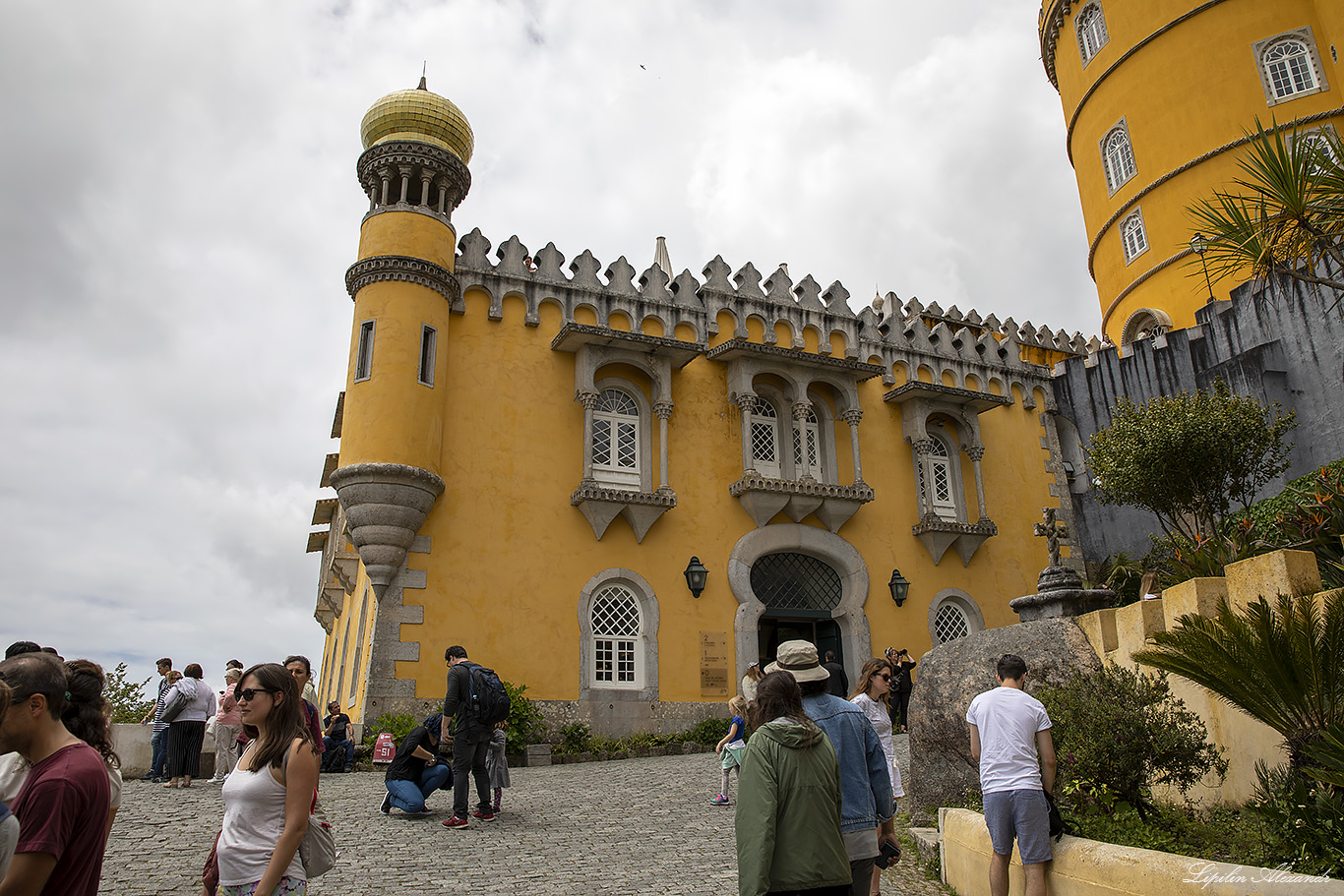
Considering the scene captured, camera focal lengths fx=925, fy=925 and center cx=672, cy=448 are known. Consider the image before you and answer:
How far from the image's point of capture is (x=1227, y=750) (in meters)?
7.36

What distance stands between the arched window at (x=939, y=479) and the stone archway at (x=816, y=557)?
2654 mm

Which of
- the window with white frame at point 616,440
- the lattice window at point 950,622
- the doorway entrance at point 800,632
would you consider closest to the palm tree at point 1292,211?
the window with white frame at point 616,440

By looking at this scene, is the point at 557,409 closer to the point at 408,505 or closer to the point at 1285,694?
the point at 408,505

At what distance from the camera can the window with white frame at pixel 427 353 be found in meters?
16.3

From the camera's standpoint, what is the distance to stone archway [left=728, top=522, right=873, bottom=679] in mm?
17625

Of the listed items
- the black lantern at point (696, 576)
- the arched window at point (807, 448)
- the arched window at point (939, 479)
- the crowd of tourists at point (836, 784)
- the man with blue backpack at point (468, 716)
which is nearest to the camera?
the crowd of tourists at point (836, 784)

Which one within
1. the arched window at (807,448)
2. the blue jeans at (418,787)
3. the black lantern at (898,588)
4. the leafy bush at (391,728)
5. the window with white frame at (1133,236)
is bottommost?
the blue jeans at (418,787)

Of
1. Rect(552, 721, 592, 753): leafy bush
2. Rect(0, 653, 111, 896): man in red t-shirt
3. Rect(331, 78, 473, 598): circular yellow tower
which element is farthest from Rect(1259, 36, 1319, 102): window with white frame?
Rect(0, 653, 111, 896): man in red t-shirt

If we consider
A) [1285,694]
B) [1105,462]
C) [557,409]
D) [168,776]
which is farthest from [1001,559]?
[168,776]

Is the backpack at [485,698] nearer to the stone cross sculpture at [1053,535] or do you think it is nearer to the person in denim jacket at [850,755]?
the person in denim jacket at [850,755]

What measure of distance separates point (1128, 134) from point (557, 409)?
1940cm

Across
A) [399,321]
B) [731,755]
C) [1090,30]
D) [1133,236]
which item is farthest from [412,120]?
[1090,30]

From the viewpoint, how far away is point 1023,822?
5.80 meters

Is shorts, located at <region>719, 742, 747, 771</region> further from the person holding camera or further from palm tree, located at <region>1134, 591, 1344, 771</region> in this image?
the person holding camera
